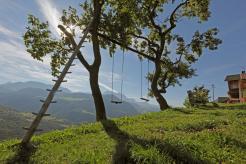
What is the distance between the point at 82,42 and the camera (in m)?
18.9

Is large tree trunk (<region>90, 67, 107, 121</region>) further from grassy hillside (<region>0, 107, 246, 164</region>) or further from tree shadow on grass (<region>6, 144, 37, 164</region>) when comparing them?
tree shadow on grass (<region>6, 144, 37, 164</region>)

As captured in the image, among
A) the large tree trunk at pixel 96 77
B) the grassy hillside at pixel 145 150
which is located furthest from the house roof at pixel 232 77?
the grassy hillside at pixel 145 150

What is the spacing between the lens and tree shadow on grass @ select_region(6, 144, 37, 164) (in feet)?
41.3

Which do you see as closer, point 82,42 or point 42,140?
point 42,140

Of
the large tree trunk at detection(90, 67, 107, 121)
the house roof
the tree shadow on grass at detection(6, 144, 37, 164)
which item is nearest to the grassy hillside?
the tree shadow on grass at detection(6, 144, 37, 164)

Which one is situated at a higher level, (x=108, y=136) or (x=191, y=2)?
(x=191, y=2)

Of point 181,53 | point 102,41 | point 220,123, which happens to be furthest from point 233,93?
point 220,123

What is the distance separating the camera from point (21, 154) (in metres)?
13.7

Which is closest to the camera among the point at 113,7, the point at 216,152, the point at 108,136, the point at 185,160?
the point at 185,160

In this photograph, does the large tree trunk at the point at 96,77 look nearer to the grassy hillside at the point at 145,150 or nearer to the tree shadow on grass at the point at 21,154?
the grassy hillside at the point at 145,150

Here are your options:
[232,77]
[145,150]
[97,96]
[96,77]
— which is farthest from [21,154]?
[232,77]

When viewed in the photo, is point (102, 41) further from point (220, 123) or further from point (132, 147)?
point (132, 147)

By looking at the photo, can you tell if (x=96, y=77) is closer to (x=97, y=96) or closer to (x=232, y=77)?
(x=97, y=96)

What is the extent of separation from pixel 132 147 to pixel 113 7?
1045 inches
